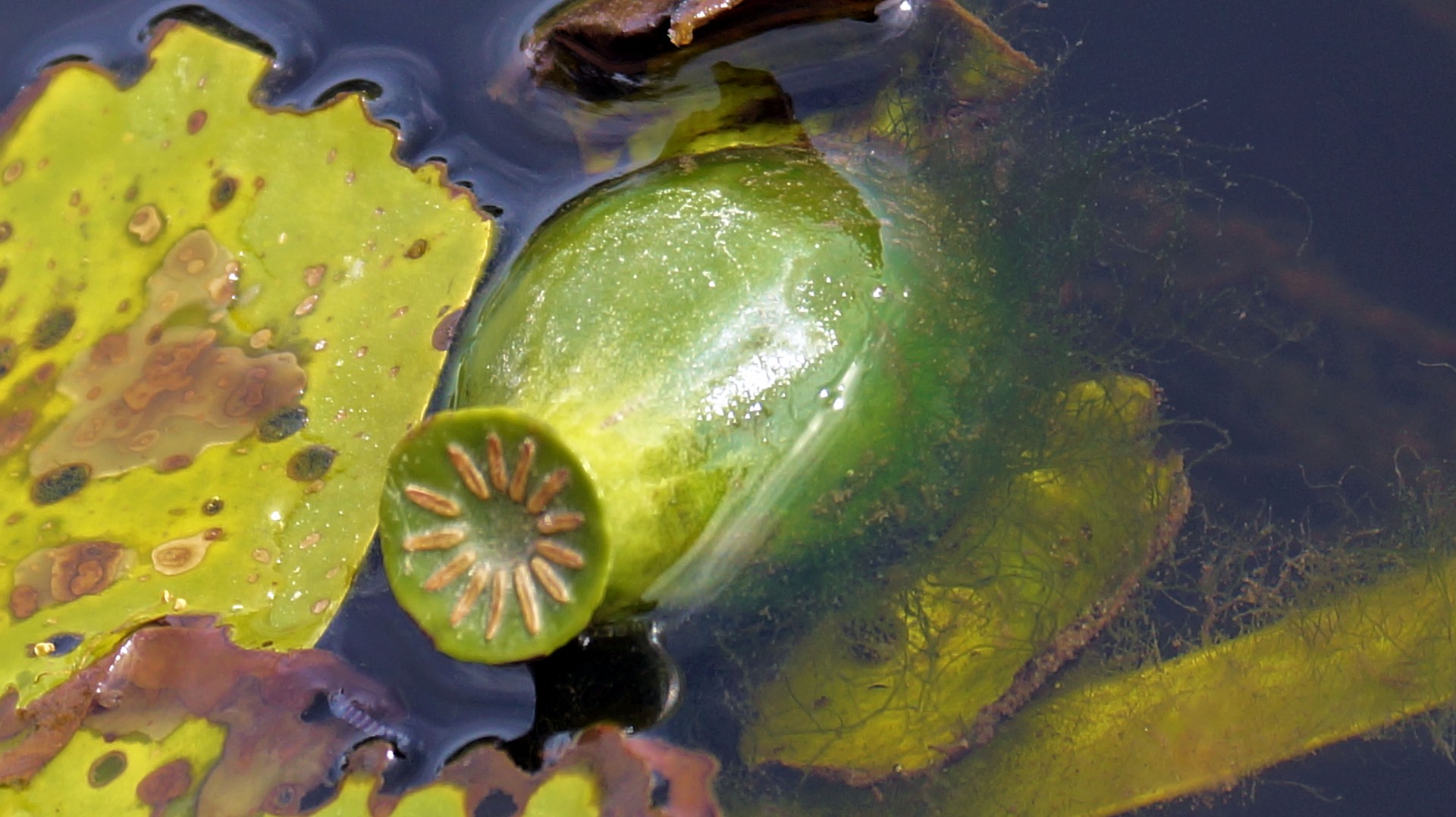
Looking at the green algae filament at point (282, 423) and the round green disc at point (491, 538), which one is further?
the green algae filament at point (282, 423)

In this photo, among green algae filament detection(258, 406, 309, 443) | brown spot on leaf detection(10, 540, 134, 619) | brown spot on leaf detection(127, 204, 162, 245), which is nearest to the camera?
brown spot on leaf detection(10, 540, 134, 619)

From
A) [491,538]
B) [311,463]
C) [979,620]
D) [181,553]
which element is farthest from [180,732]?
[979,620]

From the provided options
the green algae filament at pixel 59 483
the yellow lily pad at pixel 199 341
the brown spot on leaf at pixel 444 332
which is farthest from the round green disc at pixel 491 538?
the green algae filament at pixel 59 483

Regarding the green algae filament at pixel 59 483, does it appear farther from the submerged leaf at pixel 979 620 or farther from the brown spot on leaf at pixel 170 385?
the submerged leaf at pixel 979 620

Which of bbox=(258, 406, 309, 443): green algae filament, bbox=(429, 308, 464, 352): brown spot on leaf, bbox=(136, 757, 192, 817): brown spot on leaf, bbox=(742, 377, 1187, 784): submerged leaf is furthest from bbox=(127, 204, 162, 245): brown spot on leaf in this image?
bbox=(742, 377, 1187, 784): submerged leaf

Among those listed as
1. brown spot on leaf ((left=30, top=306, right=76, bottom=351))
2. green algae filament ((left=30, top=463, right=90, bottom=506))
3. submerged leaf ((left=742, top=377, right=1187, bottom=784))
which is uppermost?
brown spot on leaf ((left=30, top=306, right=76, bottom=351))

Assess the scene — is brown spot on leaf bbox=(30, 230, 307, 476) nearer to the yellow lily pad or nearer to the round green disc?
the yellow lily pad

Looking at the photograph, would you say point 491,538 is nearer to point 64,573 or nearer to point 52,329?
point 64,573
